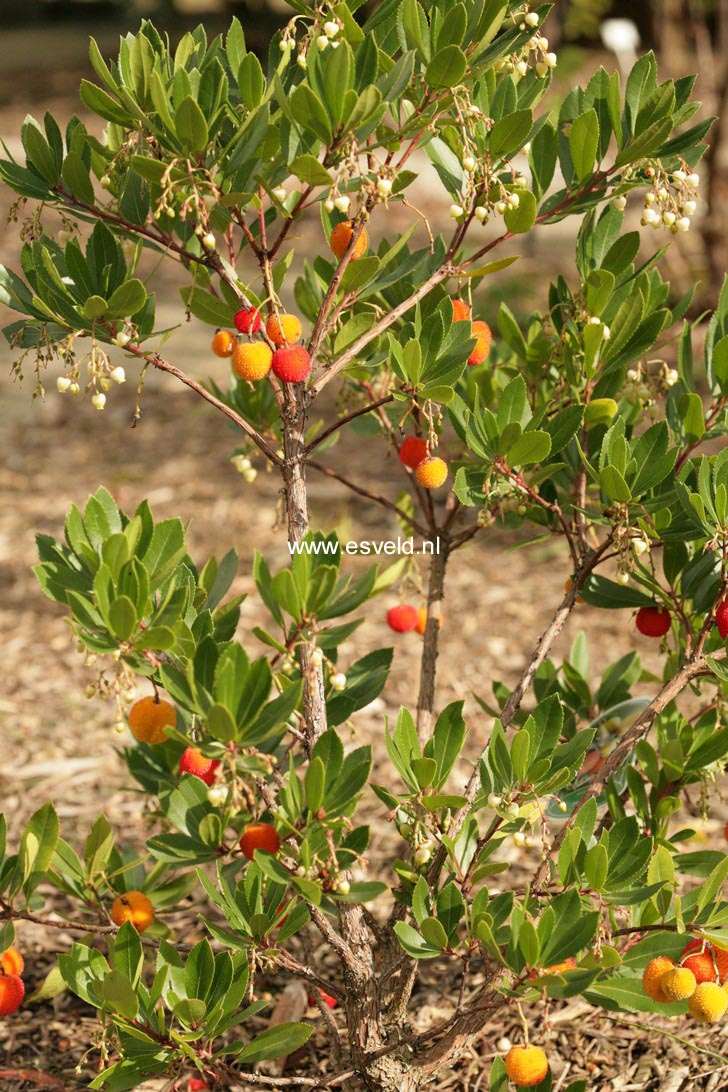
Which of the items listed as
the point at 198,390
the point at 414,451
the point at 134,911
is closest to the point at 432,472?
the point at 414,451

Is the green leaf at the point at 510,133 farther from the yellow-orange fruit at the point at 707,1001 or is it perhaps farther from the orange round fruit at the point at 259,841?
the yellow-orange fruit at the point at 707,1001

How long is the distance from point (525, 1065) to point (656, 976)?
18cm

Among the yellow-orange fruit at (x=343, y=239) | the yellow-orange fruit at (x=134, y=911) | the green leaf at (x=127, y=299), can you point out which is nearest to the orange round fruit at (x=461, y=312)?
the yellow-orange fruit at (x=343, y=239)

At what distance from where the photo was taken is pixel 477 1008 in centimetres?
142

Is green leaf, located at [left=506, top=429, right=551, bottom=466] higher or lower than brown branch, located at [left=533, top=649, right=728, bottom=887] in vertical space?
higher

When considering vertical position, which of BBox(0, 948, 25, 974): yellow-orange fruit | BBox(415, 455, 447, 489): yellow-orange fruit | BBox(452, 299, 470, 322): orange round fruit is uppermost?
BBox(452, 299, 470, 322): orange round fruit

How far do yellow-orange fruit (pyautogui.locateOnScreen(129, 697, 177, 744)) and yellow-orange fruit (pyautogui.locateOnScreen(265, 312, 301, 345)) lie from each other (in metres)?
0.45

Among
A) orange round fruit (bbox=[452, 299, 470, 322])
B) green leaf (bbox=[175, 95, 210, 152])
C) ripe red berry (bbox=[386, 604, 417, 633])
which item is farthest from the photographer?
ripe red berry (bbox=[386, 604, 417, 633])

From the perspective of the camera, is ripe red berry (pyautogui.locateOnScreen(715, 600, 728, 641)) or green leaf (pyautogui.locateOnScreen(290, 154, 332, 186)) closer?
green leaf (pyautogui.locateOnScreen(290, 154, 332, 186))

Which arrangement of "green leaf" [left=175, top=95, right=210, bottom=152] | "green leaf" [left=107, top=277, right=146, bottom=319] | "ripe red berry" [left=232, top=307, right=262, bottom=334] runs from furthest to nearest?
"ripe red berry" [left=232, top=307, right=262, bottom=334]
"green leaf" [left=107, top=277, right=146, bottom=319]
"green leaf" [left=175, top=95, right=210, bottom=152]

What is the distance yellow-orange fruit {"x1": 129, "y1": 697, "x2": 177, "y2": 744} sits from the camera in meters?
1.26

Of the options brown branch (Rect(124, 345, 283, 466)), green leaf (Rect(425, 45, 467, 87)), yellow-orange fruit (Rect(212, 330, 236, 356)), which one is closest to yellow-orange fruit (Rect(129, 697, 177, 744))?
brown branch (Rect(124, 345, 283, 466))

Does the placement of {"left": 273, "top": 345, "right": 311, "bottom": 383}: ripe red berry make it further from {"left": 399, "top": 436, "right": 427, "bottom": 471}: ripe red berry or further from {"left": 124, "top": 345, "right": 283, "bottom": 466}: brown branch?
{"left": 399, "top": 436, "right": 427, "bottom": 471}: ripe red berry

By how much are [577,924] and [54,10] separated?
1921cm
